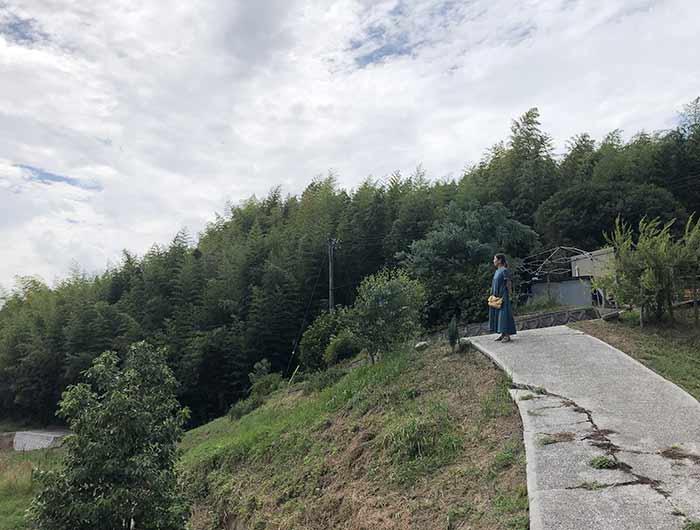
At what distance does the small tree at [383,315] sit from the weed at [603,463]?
539 centimetres

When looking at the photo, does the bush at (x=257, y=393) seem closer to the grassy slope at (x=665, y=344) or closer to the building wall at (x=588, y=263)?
the grassy slope at (x=665, y=344)

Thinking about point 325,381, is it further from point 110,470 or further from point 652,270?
point 110,470

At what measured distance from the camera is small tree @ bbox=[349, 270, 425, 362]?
8805 millimetres

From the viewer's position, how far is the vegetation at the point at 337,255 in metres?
17.6

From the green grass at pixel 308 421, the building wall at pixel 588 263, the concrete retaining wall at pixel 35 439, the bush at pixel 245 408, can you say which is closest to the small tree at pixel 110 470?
the green grass at pixel 308 421

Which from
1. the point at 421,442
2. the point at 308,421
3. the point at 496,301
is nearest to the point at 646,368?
the point at 496,301

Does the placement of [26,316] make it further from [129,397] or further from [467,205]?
[129,397]

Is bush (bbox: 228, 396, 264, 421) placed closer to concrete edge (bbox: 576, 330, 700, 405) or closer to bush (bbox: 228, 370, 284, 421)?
bush (bbox: 228, 370, 284, 421)

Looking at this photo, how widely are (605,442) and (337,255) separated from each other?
58.1ft

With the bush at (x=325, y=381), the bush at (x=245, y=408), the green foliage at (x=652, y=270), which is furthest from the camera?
the bush at (x=245, y=408)

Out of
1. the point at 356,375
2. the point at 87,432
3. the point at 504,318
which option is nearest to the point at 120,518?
the point at 87,432

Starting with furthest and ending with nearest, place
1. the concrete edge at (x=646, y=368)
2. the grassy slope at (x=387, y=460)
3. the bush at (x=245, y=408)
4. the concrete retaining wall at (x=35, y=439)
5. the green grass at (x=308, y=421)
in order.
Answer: the concrete retaining wall at (x=35, y=439)
the bush at (x=245, y=408)
the green grass at (x=308, y=421)
the concrete edge at (x=646, y=368)
the grassy slope at (x=387, y=460)

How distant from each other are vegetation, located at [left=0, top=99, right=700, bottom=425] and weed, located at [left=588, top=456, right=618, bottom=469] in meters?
12.5

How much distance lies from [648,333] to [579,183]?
42.1ft
